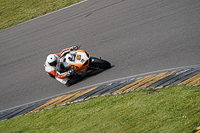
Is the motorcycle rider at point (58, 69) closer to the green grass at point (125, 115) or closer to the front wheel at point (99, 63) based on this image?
the front wheel at point (99, 63)

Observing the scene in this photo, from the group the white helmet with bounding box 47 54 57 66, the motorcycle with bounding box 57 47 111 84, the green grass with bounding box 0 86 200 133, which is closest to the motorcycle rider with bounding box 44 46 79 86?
the white helmet with bounding box 47 54 57 66

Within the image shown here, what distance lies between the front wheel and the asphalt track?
0.78ft

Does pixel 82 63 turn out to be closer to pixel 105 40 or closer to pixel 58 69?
pixel 58 69

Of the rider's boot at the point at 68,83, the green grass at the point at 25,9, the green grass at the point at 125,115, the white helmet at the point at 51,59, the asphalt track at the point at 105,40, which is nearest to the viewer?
the green grass at the point at 125,115

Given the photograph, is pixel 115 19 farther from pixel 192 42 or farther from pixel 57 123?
pixel 57 123

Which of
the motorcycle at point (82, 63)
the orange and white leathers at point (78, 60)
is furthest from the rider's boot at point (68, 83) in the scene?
the orange and white leathers at point (78, 60)

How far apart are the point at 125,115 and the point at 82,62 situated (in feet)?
12.0

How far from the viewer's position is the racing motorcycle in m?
10.6

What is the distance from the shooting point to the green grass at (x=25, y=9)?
17.9 m

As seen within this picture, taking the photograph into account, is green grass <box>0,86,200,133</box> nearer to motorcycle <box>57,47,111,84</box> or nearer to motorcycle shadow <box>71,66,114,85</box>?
motorcycle <box>57,47,111,84</box>

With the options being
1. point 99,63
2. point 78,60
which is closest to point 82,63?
point 78,60

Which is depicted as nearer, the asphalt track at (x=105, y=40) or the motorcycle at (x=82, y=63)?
the motorcycle at (x=82, y=63)

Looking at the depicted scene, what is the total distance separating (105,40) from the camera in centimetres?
1284

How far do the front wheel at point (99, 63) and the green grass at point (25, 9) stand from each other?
7788 mm
